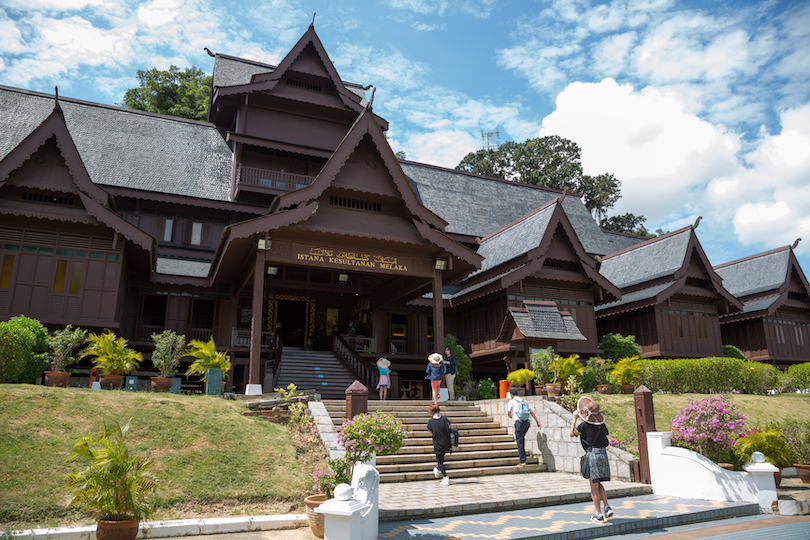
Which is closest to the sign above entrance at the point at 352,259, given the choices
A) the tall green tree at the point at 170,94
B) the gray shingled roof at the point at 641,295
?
the gray shingled roof at the point at 641,295

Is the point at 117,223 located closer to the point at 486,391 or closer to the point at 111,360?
the point at 111,360

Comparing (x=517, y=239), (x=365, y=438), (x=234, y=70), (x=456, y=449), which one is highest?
(x=234, y=70)

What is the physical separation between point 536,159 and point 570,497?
45.8 meters

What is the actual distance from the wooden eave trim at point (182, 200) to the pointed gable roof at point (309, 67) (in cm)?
529

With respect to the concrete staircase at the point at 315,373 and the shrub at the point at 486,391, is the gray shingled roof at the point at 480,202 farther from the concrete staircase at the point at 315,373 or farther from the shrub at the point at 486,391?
the shrub at the point at 486,391

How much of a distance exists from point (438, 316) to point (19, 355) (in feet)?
36.1

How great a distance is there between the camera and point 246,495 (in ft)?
27.7

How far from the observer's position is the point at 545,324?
18953 millimetres

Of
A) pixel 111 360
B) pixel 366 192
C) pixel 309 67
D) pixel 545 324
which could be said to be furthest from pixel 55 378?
pixel 309 67

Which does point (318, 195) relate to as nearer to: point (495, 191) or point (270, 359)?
point (270, 359)

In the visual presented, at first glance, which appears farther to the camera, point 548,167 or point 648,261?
point 548,167

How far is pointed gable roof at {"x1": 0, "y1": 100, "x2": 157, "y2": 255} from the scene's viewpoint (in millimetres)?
16297

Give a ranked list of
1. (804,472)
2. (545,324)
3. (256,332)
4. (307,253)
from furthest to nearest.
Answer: (545,324), (307,253), (256,332), (804,472)

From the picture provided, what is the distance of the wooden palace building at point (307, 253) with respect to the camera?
54.9 ft
